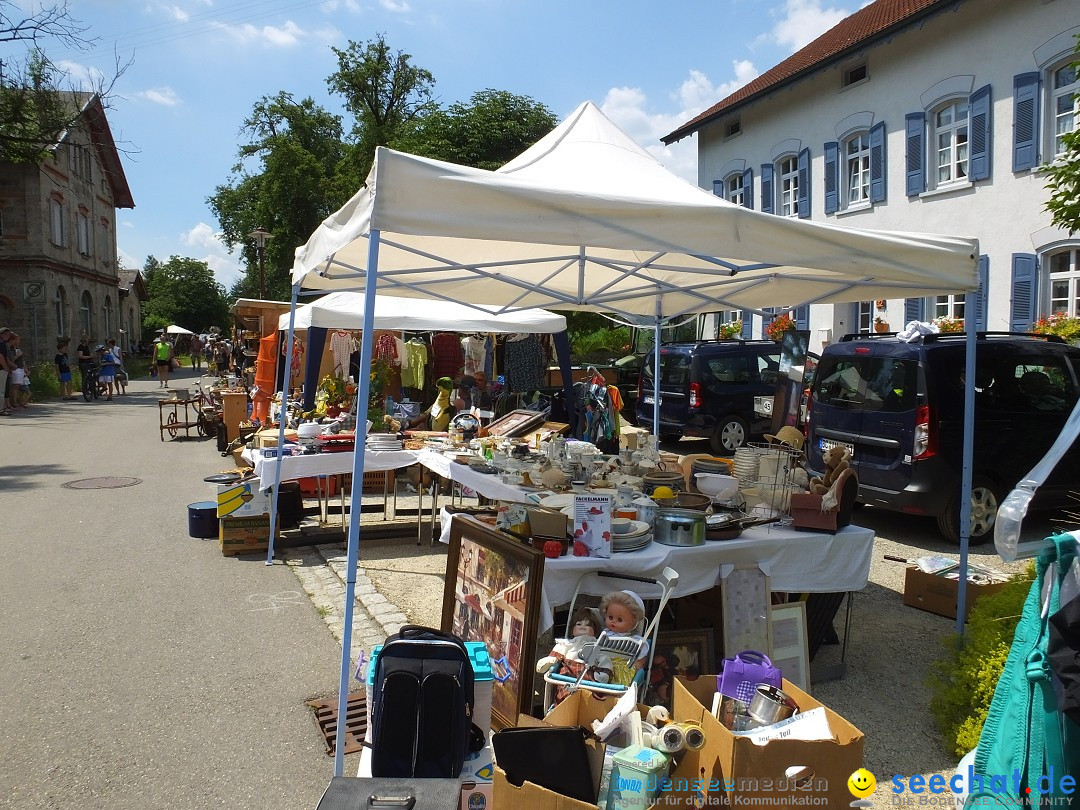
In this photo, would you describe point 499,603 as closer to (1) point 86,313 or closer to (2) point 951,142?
(2) point 951,142

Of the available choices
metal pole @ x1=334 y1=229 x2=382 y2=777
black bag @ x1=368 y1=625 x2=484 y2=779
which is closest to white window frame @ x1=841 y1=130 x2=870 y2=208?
metal pole @ x1=334 y1=229 x2=382 y2=777

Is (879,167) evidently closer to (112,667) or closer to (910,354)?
(910,354)

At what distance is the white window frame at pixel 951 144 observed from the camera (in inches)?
566

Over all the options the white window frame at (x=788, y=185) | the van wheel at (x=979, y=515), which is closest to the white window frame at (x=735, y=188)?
the white window frame at (x=788, y=185)

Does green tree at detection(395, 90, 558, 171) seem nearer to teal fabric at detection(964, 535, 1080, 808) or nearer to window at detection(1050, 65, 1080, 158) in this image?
window at detection(1050, 65, 1080, 158)

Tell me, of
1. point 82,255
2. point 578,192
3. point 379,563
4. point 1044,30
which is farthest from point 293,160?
point 578,192

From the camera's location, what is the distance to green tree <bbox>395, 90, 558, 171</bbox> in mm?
30328

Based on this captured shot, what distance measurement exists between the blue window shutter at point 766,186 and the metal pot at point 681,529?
17319mm

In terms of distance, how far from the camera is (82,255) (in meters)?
34.7

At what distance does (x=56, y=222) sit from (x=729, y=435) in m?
30.6

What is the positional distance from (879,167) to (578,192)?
595 inches

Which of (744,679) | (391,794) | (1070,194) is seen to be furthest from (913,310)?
(391,794)

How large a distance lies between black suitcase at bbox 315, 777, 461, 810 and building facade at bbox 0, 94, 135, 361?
1064 inches

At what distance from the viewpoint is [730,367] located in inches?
482
